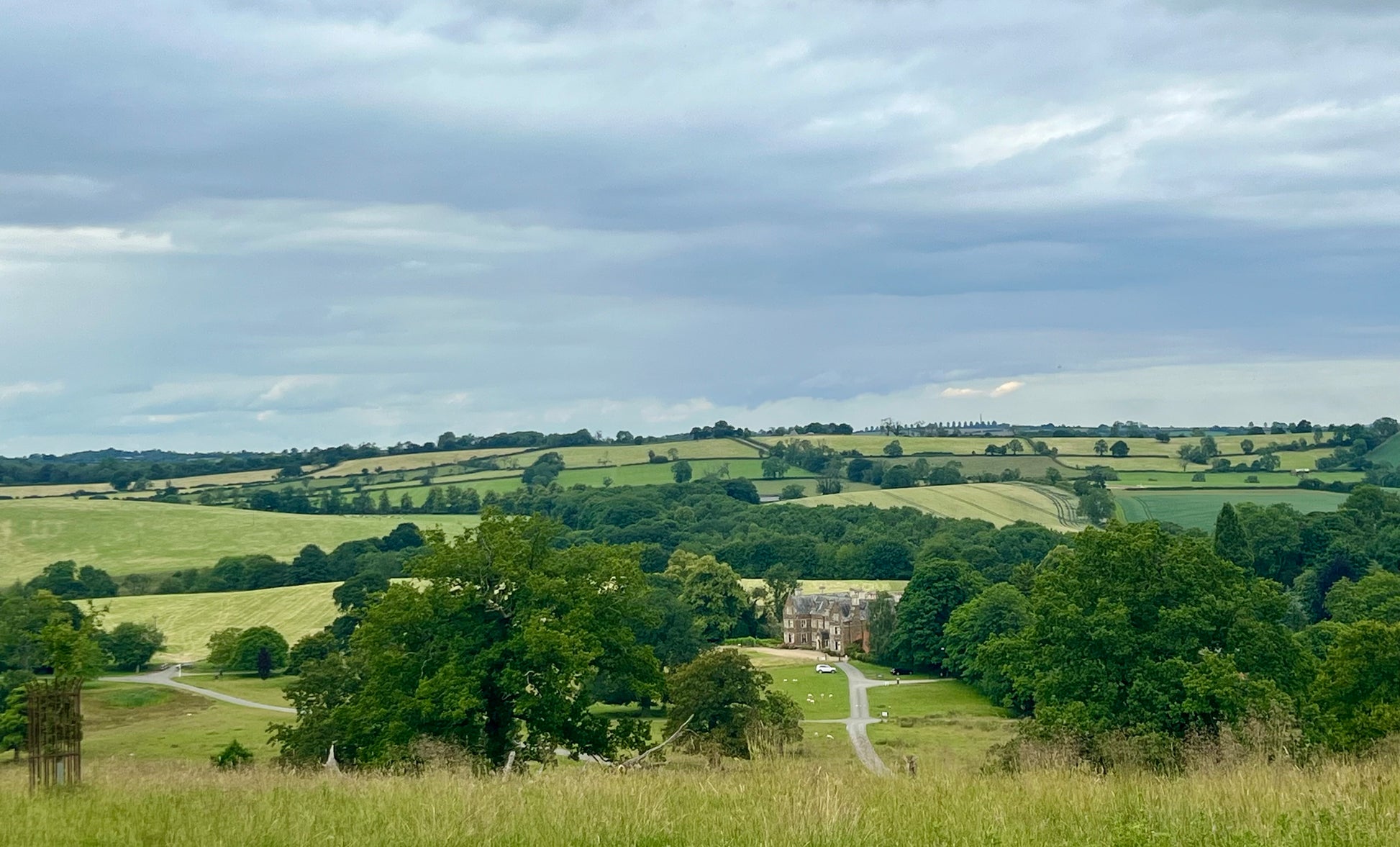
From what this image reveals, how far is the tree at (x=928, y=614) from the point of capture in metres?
103

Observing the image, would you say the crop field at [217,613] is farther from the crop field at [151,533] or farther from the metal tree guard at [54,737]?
the metal tree guard at [54,737]

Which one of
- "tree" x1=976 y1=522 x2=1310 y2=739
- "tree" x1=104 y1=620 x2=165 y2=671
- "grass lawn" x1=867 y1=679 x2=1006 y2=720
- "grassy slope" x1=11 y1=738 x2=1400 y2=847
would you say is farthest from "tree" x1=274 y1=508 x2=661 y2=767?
"tree" x1=104 y1=620 x2=165 y2=671

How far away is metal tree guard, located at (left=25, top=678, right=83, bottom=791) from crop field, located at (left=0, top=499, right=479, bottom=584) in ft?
445

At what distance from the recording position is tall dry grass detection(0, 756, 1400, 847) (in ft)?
31.1

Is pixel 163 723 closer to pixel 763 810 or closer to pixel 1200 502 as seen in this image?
pixel 763 810

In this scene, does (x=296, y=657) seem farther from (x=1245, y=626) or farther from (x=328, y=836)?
(x=328, y=836)

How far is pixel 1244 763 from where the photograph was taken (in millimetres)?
14820

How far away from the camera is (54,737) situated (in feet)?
48.5

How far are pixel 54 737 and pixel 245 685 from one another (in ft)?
280

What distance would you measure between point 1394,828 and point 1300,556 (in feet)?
436

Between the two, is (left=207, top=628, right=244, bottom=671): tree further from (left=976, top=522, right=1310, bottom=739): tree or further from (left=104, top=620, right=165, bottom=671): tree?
(left=976, top=522, right=1310, bottom=739): tree

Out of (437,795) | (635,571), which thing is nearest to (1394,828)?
(437,795)

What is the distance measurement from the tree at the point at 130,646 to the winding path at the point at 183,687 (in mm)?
2108

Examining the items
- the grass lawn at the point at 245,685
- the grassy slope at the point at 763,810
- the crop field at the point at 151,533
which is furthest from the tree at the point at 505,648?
the crop field at the point at 151,533
